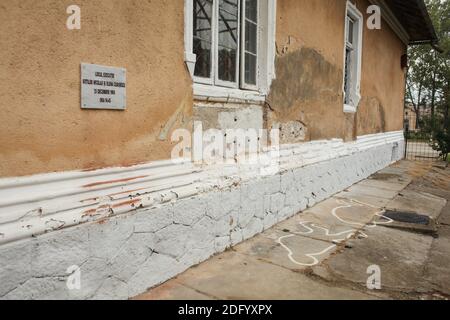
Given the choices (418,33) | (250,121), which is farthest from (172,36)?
(418,33)

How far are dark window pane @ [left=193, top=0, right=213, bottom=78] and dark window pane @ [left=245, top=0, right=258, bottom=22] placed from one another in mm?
716

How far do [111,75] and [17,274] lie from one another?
4.41 feet

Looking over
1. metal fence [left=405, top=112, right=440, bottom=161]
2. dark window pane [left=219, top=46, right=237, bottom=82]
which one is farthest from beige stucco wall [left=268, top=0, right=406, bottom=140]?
metal fence [left=405, top=112, right=440, bottom=161]

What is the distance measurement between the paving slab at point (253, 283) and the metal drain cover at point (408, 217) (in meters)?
2.56

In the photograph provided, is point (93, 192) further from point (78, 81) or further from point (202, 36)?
point (202, 36)

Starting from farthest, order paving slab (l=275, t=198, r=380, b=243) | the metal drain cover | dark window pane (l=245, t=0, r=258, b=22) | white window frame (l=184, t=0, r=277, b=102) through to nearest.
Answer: the metal drain cover < paving slab (l=275, t=198, r=380, b=243) < dark window pane (l=245, t=0, r=258, b=22) < white window frame (l=184, t=0, r=277, b=102)

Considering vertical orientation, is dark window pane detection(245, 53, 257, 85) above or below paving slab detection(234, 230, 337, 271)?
above

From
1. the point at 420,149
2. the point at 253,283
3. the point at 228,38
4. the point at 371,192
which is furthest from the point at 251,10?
the point at 420,149

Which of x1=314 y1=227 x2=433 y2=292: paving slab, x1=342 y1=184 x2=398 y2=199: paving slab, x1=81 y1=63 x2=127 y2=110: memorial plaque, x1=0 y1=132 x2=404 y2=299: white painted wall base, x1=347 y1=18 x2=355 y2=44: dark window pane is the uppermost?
x1=347 y1=18 x2=355 y2=44: dark window pane

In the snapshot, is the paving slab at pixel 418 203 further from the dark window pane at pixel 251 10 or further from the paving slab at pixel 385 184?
the dark window pane at pixel 251 10

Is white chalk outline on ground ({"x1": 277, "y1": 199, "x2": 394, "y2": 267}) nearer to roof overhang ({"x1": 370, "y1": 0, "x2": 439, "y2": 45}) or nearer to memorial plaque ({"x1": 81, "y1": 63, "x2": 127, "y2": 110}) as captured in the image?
memorial plaque ({"x1": 81, "y1": 63, "x2": 127, "y2": 110})

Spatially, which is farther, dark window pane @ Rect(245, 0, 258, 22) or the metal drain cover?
the metal drain cover

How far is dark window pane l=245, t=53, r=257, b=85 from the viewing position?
4183 millimetres

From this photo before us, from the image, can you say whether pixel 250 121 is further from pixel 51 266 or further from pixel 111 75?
pixel 51 266
